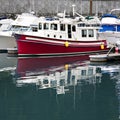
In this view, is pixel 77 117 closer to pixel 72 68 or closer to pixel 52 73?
pixel 52 73

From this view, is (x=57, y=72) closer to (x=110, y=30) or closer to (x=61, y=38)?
(x=61, y=38)

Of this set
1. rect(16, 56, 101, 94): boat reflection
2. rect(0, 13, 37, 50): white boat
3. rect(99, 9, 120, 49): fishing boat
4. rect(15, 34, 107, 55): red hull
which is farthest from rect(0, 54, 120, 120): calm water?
rect(99, 9, 120, 49): fishing boat

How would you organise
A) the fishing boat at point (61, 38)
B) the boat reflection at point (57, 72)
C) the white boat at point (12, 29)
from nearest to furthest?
the boat reflection at point (57, 72) < the fishing boat at point (61, 38) < the white boat at point (12, 29)

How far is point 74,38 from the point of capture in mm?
31078

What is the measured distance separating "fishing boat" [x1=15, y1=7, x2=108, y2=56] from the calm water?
1381 millimetres

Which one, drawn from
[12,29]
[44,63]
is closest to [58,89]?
[44,63]

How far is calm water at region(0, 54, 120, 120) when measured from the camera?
50.5 ft

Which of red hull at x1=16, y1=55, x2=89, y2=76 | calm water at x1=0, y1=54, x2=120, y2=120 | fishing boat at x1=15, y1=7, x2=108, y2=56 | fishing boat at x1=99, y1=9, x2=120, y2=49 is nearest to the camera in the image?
calm water at x1=0, y1=54, x2=120, y2=120

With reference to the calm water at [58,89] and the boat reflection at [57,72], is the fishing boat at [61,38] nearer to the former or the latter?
the boat reflection at [57,72]

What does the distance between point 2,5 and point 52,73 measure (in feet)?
101

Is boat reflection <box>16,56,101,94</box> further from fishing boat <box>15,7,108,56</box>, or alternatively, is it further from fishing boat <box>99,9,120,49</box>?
fishing boat <box>99,9,120,49</box>

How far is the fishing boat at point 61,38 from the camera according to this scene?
97.6 feet

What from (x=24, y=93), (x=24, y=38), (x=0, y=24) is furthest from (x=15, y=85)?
(x=0, y=24)

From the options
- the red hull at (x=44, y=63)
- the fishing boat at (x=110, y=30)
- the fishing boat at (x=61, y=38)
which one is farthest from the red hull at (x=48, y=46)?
the fishing boat at (x=110, y=30)
